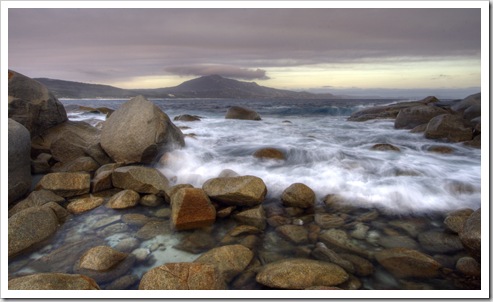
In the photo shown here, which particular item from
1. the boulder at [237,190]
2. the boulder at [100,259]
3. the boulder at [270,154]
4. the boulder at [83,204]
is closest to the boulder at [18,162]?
the boulder at [83,204]

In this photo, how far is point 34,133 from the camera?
6609 mm

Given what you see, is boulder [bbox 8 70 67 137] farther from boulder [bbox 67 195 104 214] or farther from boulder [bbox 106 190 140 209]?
boulder [bbox 106 190 140 209]

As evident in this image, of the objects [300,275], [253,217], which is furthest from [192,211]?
[300,275]

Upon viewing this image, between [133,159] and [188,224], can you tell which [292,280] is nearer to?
[188,224]

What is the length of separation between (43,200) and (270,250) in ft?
12.8

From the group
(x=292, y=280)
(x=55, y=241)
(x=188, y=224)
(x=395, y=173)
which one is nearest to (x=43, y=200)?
(x=55, y=241)

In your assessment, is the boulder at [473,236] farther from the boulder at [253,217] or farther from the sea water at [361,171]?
the boulder at [253,217]

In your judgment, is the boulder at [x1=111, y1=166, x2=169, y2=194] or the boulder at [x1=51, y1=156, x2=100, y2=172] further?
the boulder at [x1=51, y1=156, x2=100, y2=172]

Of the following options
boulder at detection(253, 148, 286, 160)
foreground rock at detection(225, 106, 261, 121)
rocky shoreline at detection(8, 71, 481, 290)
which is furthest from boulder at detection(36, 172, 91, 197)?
foreground rock at detection(225, 106, 261, 121)

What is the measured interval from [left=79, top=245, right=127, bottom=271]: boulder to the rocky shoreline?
0.04ft

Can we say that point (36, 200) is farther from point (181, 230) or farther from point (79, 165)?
point (181, 230)

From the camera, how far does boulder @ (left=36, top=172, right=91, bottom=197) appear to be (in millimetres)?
4996

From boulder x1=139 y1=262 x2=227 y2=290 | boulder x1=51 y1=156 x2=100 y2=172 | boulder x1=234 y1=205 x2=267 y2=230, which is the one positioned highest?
boulder x1=51 y1=156 x2=100 y2=172

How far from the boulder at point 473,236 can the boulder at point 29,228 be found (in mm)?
5429
